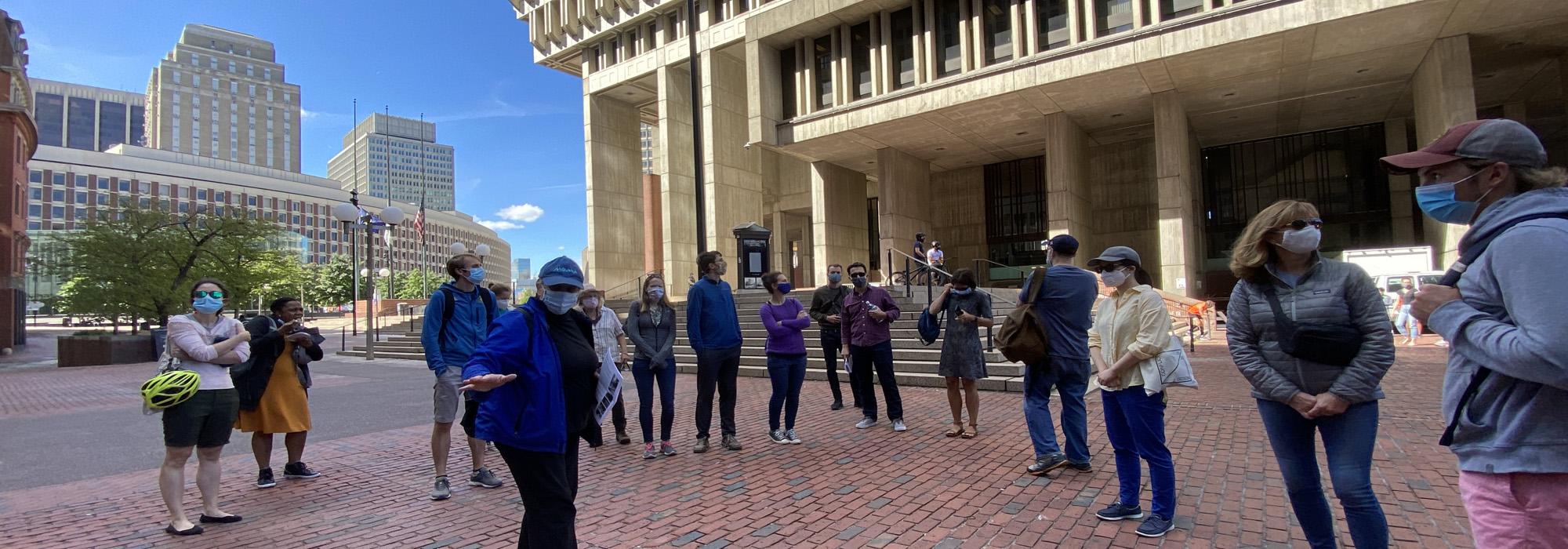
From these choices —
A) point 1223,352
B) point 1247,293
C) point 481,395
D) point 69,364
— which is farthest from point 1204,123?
point 69,364

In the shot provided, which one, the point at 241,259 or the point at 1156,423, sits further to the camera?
the point at 241,259

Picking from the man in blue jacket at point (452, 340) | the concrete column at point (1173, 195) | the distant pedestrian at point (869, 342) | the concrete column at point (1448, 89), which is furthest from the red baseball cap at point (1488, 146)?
the concrete column at point (1173, 195)

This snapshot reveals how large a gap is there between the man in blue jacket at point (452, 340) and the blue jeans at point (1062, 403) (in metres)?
4.06

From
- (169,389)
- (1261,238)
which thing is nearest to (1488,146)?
(1261,238)

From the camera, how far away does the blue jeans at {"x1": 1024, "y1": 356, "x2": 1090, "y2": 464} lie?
490 centimetres

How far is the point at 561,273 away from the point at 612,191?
30.6 m

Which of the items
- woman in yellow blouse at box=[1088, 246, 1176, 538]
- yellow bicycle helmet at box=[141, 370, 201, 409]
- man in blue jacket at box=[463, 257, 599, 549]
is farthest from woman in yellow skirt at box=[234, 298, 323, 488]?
woman in yellow blouse at box=[1088, 246, 1176, 538]

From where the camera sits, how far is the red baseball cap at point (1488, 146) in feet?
5.54

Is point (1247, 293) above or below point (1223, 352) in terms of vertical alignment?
above

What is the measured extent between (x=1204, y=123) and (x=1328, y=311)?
28.3m

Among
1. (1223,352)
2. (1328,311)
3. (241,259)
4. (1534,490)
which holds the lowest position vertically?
(1223,352)

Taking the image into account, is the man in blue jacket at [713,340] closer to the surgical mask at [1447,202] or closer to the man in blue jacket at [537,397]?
the man in blue jacket at [537,397]

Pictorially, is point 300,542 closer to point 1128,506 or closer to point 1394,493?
point 1128,506

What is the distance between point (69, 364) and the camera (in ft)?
68.1
